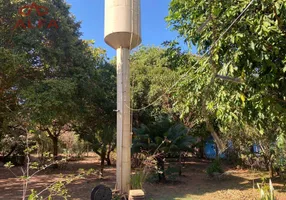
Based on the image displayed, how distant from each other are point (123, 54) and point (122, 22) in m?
0.90

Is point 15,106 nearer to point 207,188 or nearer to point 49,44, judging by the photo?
point 49,44

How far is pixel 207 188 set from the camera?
333 inches

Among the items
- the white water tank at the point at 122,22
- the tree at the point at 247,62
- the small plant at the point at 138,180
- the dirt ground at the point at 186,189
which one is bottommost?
the dirt ground at the point at 186,189

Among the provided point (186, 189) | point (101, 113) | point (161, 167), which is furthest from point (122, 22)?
point (101, 113)

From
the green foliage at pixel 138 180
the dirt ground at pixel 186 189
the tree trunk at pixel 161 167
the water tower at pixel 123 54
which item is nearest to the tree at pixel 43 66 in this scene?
the water tower at pixel 123 54

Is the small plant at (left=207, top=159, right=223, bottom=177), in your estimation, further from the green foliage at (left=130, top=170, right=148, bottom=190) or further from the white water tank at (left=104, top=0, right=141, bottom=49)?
the white water tank at (left=104, top=0, right=141, bottom=49)

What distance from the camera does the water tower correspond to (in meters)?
7.02

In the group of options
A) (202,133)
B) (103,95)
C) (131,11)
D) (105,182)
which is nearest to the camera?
(131,11)

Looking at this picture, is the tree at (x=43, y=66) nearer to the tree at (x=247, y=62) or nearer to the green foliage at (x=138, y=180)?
the green foliage at (x=138, y=180)

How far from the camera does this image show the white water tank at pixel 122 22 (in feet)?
23.0

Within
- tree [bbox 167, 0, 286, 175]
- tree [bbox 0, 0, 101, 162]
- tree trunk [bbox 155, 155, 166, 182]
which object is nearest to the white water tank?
tree [bbox 0, 0, 101, 162]

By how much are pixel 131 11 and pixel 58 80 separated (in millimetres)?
3244

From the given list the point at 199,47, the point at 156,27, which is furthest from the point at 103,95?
the point at 199,47

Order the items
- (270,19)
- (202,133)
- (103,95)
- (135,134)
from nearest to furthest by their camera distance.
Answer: (270,19) → (135,134) → (103,95) → (202,133)
